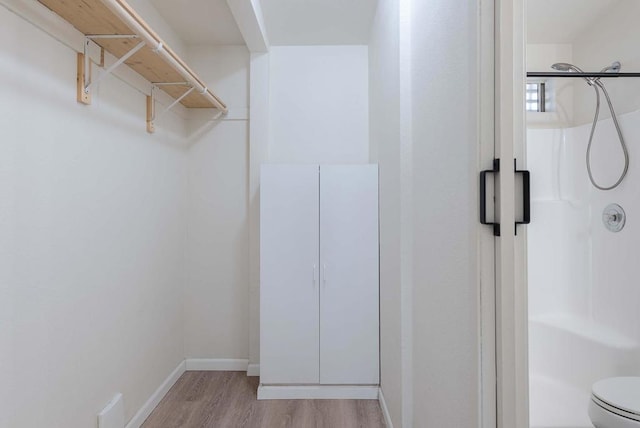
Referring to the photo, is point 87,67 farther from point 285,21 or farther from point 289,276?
point 289,276

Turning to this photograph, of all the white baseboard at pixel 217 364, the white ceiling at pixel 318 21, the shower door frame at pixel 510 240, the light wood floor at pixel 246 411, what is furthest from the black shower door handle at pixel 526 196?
the white baseboard at pixel 217 364

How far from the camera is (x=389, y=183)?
2162 mm

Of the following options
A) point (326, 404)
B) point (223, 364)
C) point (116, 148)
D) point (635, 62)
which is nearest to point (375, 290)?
point (326, 404)

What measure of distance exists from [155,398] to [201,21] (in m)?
2.53

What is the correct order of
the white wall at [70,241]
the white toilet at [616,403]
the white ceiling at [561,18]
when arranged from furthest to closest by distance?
the white wall at [70,241]
the white ceiling at [561,18]
the white toilet at [616,403]

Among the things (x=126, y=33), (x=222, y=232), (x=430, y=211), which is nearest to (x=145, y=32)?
(x=126, y=33)

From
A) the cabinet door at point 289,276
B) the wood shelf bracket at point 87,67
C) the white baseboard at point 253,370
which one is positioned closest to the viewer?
the wood shelf bracket at point 87,67

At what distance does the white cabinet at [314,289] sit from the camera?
100.0 inches

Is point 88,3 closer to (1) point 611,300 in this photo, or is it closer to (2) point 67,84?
(2) point 67,84

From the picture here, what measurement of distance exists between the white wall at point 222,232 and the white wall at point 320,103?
0.29 meters

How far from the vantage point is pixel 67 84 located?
5.26ft

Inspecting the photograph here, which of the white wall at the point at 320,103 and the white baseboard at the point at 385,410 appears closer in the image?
the white baseboard at the point at 385,410

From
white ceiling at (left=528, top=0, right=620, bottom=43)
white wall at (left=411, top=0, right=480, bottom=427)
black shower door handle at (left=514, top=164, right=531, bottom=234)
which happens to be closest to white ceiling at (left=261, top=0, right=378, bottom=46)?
white wall at (left=411, top=0, right=480, bottom=427)

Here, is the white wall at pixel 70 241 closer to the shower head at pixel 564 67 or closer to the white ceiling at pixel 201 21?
the white ceiling at pixel 201 21
